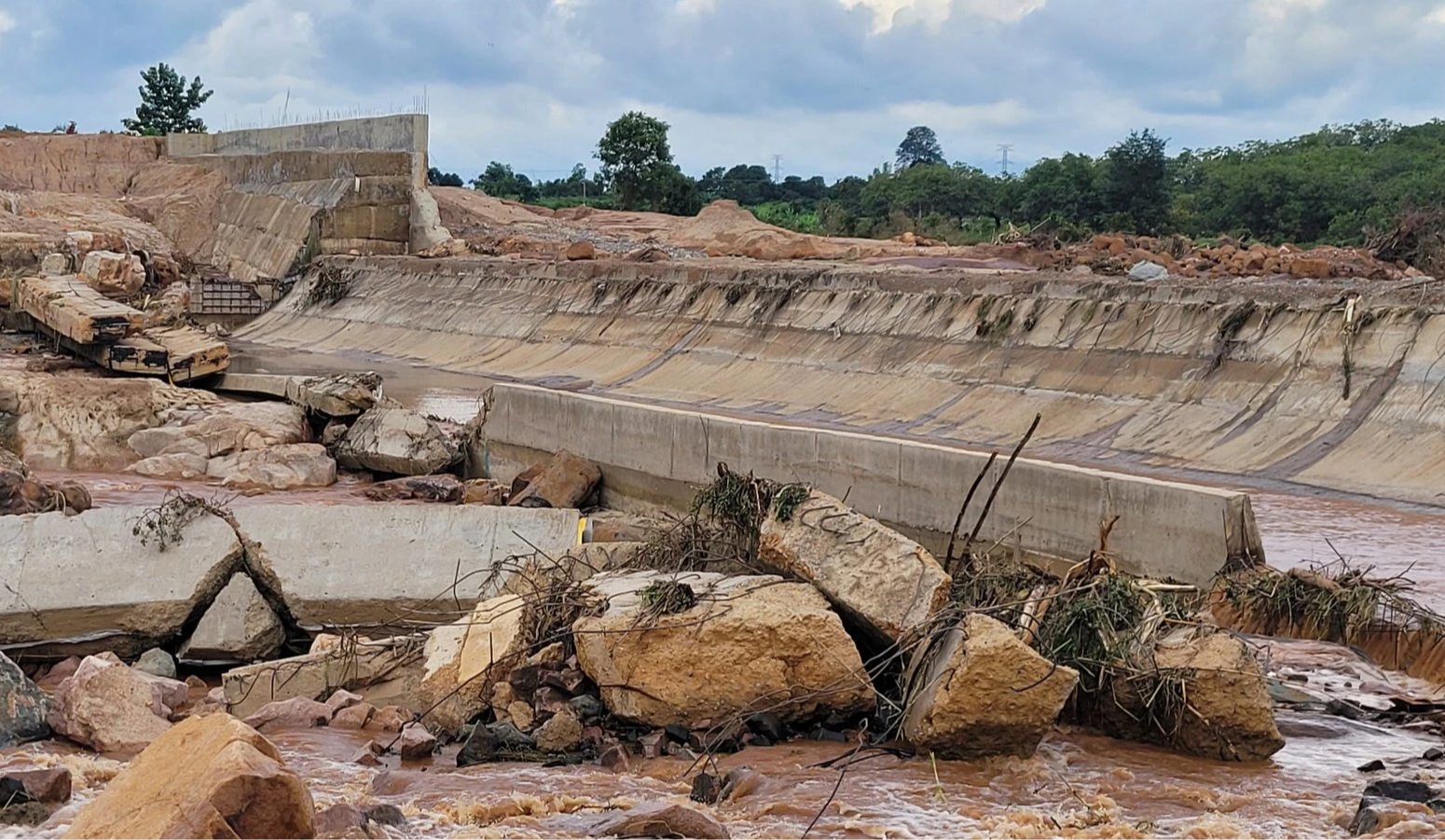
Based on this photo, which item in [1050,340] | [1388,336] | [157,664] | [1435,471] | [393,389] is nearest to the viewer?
[157,664]

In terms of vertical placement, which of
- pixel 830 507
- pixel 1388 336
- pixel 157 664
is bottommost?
pixel 157 664

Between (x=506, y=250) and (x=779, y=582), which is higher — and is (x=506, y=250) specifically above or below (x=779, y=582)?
above

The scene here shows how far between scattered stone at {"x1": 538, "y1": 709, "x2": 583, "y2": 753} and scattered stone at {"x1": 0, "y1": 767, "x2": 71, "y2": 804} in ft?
6.09

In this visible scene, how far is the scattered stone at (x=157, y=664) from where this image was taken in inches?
313

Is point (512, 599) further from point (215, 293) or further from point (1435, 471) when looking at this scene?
point (215, 293)

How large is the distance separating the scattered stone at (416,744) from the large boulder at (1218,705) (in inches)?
119

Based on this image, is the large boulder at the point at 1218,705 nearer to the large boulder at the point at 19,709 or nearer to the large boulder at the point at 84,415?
the large boulder at the point at 19,709

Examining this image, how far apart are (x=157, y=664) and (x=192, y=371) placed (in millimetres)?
13071

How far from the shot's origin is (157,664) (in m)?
7.98

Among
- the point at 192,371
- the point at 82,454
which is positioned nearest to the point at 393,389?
the point at 192,371

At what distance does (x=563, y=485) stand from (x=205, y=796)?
8.80 meters

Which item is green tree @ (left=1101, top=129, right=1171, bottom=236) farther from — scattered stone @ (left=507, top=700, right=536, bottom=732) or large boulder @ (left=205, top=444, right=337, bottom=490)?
scattered stone @ (left=507, top=700, right=536, bottom=732)

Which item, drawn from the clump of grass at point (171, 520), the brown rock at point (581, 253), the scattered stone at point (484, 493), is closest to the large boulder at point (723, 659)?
the clump of grass at point (171, 520)

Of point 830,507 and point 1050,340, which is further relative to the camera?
point 1050,340
